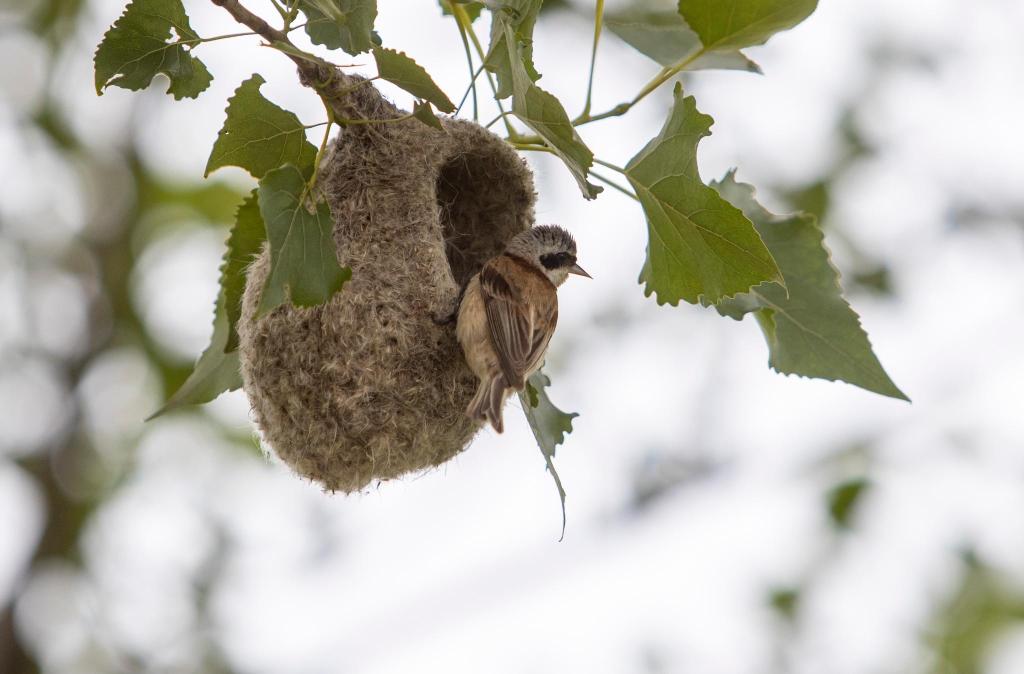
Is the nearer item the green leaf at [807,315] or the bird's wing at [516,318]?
the green leaf at [807,315]

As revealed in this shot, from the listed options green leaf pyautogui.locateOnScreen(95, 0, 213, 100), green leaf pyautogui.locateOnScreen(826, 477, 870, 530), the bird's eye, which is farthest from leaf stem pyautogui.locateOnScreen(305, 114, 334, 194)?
green leaf pyautogui.locateOnScreen(826, 477, 870, 530)

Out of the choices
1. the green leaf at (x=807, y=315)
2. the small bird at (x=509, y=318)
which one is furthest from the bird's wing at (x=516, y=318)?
the green leaf at (x=807, y=315)

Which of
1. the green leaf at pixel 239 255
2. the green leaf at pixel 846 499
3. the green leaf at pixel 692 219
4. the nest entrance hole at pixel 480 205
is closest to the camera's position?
the green leaf at pixel 692 219

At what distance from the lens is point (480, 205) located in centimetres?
444

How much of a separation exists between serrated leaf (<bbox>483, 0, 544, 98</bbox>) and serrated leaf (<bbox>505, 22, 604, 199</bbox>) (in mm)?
27

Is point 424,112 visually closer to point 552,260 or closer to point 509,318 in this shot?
point 509,318

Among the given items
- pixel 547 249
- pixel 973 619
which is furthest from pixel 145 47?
pixel 973 619

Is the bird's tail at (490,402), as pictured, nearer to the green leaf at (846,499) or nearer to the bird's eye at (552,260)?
the bird's eye at (552,260)

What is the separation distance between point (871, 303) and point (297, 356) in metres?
7.11

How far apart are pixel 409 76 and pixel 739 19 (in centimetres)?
86

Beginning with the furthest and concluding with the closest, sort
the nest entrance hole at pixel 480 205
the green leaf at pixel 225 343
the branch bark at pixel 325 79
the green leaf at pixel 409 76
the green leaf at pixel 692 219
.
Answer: the nest entrance hole at pixel 480 205
the green leaf at pixel 225 343
the green leaf at pixel 692 219
the branch bark at pixel 325 79
the green leaf at pixel 409 76

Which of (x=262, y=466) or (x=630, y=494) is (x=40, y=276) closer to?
(x=262, y=466)

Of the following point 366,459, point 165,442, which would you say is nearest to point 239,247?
point 366,459

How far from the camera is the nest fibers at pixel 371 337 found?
329cm
